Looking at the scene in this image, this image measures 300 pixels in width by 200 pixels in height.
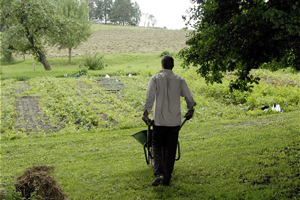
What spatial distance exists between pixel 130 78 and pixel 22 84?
734 cm

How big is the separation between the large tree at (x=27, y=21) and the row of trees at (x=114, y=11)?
72.1 meters

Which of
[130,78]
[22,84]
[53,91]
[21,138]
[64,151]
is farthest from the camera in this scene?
[130,78]

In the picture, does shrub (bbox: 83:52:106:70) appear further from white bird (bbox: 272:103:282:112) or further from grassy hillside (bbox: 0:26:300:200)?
white bird (bbox: 272:103:282:112)

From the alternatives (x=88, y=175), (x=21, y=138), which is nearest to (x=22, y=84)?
(x=21, y=138)

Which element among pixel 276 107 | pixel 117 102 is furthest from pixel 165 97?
pixel 117 102

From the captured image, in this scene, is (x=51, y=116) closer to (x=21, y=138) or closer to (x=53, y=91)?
(x=21, y=138)

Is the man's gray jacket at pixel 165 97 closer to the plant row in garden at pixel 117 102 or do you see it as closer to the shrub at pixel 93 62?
the plant row in garden at pixel 117 102

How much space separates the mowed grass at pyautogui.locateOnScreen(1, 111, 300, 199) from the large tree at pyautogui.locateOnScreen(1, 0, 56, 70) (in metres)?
16.5

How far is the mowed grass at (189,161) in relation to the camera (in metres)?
5.05

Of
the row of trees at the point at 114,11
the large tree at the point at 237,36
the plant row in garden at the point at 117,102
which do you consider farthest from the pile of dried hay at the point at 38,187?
the row of trees at the point at 114,11

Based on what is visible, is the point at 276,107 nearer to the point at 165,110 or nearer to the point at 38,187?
the point at 165,110

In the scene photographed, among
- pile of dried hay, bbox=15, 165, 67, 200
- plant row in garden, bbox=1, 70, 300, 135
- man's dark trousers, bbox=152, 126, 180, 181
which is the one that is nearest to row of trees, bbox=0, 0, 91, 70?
plant row in garden, bbox=1, 70, 300, 135

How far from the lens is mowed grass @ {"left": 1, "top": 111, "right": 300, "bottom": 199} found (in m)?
5.05

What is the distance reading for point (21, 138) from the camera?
9.39 m
